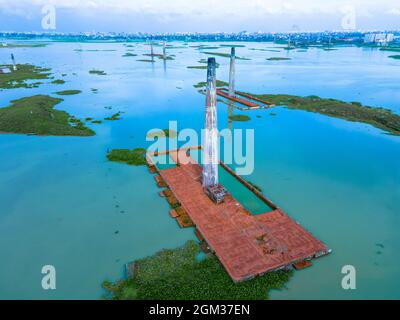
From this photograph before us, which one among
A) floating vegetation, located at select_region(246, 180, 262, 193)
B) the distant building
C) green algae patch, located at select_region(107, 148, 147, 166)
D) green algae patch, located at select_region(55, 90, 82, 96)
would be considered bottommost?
floating vegetation, located at select_region(246, 180, 262, 193)

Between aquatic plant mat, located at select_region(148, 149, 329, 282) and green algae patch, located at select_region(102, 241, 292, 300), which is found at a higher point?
A: aquatic plant mat, located at select_region(148, 149, 329, 282)

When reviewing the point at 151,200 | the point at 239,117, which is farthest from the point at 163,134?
the point at 151,200

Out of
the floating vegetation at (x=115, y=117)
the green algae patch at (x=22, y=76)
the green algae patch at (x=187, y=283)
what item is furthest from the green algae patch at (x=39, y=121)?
the green algae patch at (x=187, y=283)

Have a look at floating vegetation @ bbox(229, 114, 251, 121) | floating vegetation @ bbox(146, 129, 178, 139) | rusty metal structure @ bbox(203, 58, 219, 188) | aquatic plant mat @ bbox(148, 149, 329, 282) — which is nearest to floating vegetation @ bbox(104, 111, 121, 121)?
floating vegetation @ bbox(146, 129, 178, 139)

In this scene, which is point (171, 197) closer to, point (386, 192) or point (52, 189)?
point (52, 189)

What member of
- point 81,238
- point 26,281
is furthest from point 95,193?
point 26,281

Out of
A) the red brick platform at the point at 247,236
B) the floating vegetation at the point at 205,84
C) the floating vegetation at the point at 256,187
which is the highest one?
the floating vegetation at the point at 205,84

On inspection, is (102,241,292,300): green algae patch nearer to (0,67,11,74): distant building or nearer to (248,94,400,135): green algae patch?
(248,94,400,135): green algae patch

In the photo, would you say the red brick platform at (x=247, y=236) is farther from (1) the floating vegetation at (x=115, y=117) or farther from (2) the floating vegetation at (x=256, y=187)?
(1) the floating vegetation at (x=115, y=117)
